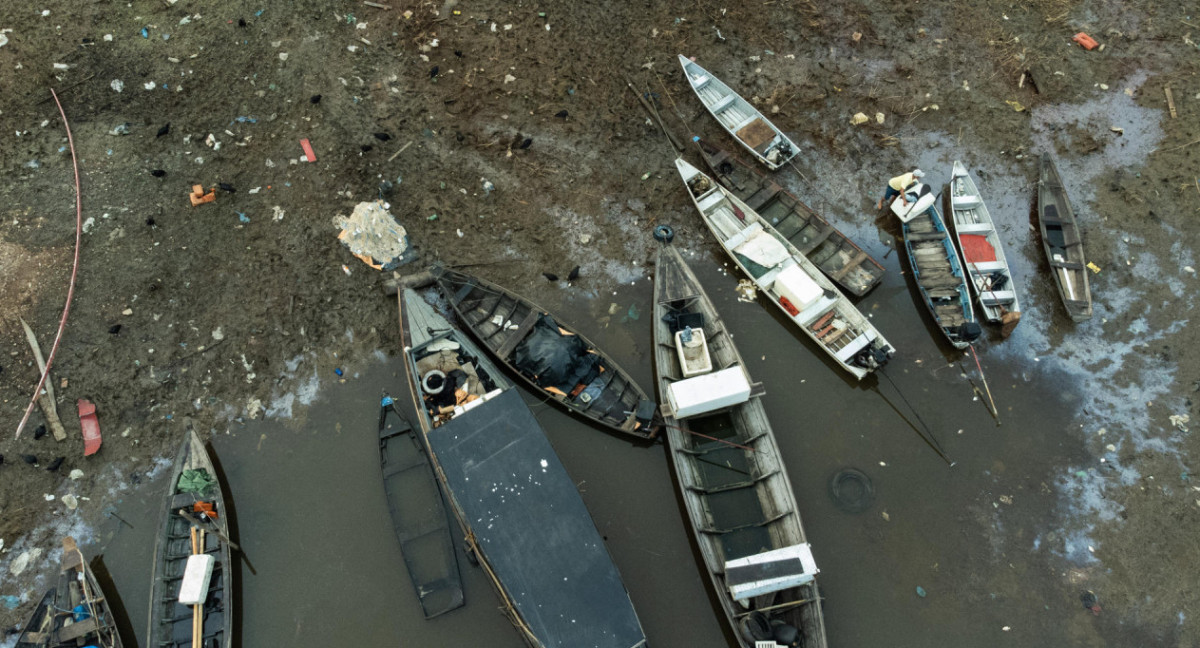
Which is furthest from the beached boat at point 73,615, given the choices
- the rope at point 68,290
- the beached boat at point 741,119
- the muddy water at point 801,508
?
the beached boat at point 741,119

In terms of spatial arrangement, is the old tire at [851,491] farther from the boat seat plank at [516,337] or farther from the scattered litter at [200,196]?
the scattered litter at [200,196]

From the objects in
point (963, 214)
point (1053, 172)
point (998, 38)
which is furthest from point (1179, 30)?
point (963, 214)

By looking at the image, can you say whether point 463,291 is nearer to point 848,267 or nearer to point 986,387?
point 848,267

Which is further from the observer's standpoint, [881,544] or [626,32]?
[626,32]

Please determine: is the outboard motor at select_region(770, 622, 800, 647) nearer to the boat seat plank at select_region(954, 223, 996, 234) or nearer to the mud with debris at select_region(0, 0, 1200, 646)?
the mud with debris at select_region(0, 0, 1200, 646)

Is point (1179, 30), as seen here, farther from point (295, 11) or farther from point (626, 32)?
point (295, 11)

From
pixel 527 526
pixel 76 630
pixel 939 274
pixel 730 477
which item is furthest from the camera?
pixel 939 274

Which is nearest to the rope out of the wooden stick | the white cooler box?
the wooden stick

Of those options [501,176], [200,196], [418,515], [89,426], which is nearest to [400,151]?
[501,176]
